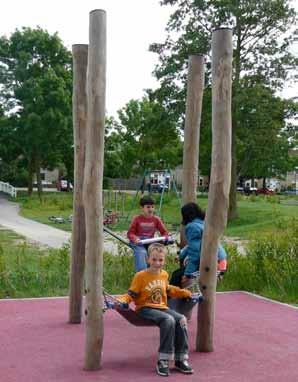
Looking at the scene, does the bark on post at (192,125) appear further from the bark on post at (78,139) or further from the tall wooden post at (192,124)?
the bark on post at (78,139)

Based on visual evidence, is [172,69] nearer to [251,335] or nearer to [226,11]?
[226,11]

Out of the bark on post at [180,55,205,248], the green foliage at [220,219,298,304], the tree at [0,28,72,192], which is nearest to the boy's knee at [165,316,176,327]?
the bark on post at [180,55,205,248]

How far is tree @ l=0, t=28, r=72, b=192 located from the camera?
134ft

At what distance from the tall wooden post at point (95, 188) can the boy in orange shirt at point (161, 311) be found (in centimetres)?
29

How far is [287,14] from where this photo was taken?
24688 millimetres

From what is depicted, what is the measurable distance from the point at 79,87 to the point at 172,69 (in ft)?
61.1

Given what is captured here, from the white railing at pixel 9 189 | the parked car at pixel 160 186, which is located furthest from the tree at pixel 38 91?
the parked car at pixel 160 186

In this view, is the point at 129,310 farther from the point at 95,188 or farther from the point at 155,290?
the point at 95,188

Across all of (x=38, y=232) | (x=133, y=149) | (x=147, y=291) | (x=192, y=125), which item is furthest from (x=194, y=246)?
(x=133, y=149)

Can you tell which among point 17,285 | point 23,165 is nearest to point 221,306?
point 17,285

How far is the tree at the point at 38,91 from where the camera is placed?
40875 millimetres

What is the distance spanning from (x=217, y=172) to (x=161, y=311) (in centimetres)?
140

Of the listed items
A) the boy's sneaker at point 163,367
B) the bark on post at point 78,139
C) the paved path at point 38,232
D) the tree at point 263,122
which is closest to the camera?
the boy's sneaker at point 163,367

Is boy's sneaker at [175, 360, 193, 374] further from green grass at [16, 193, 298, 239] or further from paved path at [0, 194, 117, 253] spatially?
green grass at [16, 193, 298, 239]
